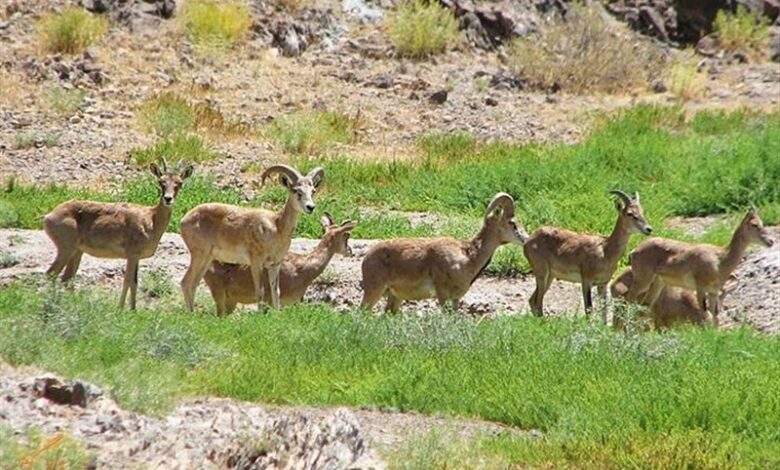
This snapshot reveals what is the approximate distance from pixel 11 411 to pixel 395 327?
5546 millimetres

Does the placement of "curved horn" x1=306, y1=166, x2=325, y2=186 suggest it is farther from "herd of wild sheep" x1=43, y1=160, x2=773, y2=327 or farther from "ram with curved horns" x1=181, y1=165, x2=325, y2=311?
"ram with curved horns" x1=181, y1=165, x2=325, y2=311

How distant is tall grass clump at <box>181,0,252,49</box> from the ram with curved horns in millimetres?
16065

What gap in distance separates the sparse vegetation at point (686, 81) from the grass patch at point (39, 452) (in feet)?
93.6

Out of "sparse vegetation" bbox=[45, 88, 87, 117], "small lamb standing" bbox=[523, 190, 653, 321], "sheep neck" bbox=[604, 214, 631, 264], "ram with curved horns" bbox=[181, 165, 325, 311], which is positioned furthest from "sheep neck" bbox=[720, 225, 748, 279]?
"sparse vegetation" bbox=[45, 88, 87, 117]

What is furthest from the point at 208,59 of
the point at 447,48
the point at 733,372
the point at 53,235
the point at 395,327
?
the point at 733,372

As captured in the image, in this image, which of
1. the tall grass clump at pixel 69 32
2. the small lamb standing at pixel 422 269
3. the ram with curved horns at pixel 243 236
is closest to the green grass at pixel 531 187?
the small lamb standing at pixel 422 269

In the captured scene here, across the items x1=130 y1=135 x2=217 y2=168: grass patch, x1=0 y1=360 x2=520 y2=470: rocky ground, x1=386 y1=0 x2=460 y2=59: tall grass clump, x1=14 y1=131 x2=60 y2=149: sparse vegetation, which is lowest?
x1=14 y1=131 x2=60 y2=149: sparse vegetation

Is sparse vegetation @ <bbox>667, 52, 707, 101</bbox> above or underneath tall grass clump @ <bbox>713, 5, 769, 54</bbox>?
underneath

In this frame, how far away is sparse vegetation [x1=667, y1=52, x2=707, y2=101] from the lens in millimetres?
38719

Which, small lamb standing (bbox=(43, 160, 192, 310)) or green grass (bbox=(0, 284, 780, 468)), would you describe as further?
small lamb standing (bbox=(43, 160, 192, 310))

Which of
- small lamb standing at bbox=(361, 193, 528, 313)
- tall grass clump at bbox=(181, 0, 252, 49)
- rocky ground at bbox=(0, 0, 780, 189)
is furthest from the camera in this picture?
tall grass clump at bbox=(181, 0, 252, 49)

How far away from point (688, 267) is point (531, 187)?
7.03 meters

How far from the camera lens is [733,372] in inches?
604

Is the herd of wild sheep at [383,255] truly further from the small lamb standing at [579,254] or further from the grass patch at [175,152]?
the grass patch at [175,152]
